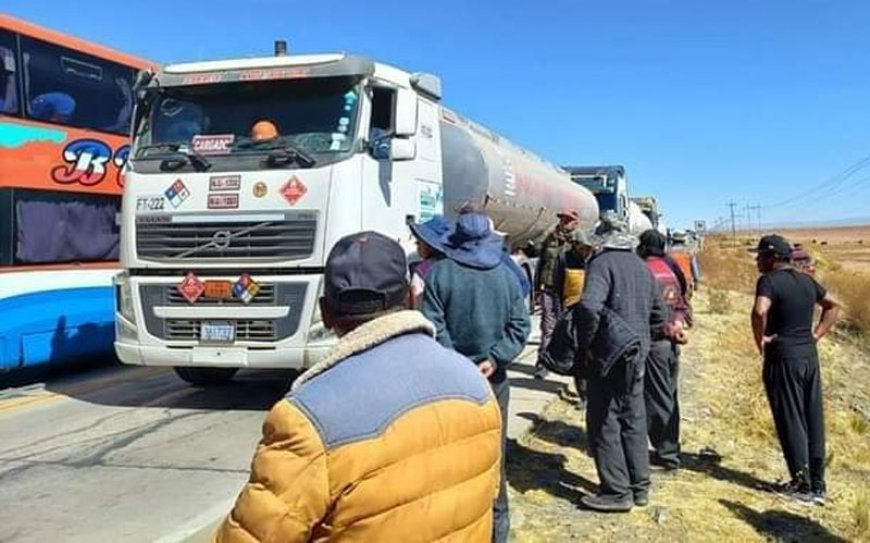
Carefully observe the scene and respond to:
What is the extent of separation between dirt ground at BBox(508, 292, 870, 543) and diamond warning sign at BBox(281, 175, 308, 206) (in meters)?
2.73

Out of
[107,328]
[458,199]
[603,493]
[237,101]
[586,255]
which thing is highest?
[237,101]

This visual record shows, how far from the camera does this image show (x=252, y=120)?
7.52 m

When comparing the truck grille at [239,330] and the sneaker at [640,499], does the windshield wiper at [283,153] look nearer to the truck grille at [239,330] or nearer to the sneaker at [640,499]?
the truck grille at [239,330]

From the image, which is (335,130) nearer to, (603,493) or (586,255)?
(586,255)

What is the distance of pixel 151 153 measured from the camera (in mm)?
7586

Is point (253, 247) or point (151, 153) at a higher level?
point (151, 153)

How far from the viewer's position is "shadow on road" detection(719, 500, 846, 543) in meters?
5.19

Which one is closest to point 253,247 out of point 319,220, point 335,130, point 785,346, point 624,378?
point 319,220

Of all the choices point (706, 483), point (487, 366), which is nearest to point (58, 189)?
point (487, 366)

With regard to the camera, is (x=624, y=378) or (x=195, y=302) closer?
(x=624, y=378)

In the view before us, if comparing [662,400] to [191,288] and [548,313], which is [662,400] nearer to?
[548,313]

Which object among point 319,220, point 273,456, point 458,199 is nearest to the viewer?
point 273,456

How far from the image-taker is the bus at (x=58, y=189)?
8.80m

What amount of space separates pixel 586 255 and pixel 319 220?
7.73 feet
